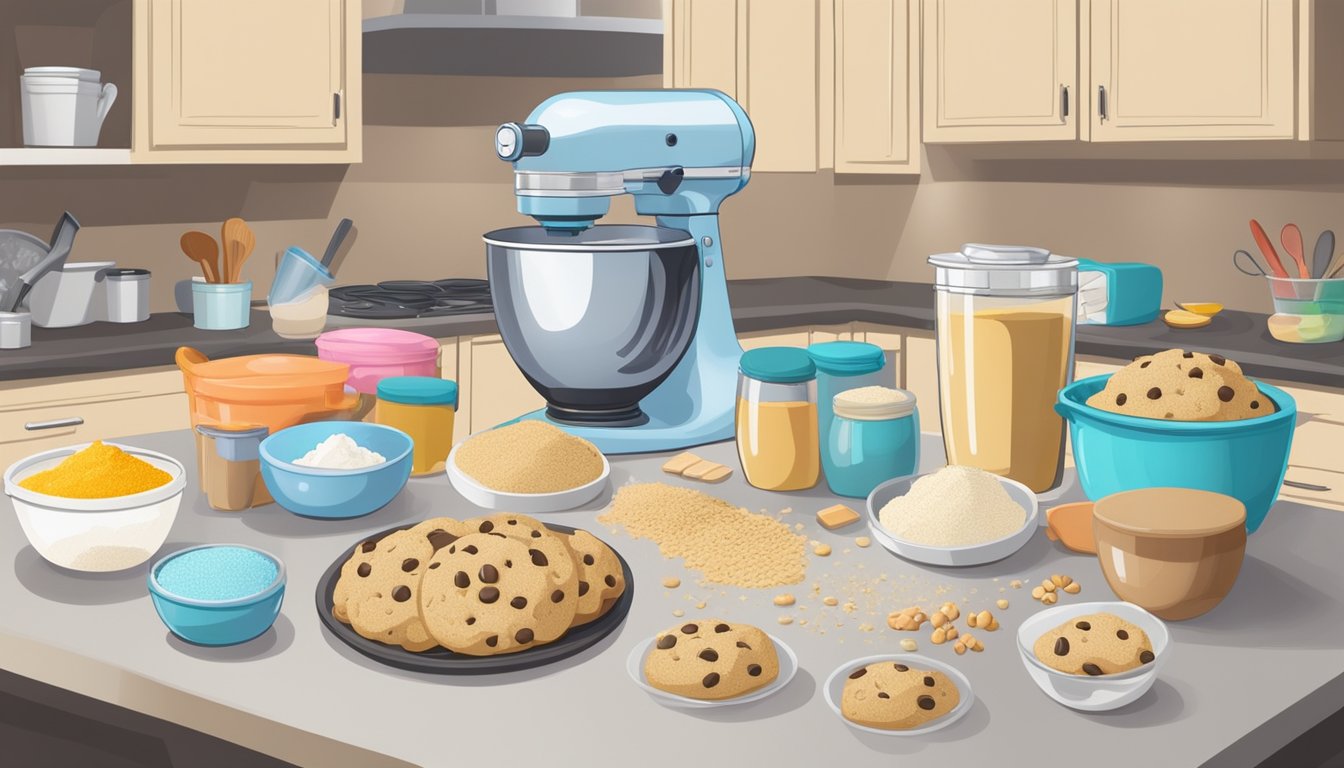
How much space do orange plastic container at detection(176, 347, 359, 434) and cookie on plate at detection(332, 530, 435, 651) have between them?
0.40 meters

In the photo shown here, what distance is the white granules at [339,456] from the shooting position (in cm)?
129

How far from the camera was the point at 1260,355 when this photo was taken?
279cm

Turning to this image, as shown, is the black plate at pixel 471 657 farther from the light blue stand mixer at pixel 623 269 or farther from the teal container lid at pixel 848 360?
the light blue stand mixer at pixel 623 269

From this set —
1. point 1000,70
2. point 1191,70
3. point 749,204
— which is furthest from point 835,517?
point 749,204

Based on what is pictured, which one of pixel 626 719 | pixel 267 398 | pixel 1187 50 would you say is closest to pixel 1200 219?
pixel 1187 50

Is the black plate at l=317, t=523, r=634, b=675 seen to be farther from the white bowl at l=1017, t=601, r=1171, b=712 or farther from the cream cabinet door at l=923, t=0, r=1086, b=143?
the cream cabinet door at l=923, t=0, r=1086, b=143

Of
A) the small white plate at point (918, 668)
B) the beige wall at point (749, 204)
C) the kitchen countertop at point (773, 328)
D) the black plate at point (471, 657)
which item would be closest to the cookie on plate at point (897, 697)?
the small white plate at point (918, 668)

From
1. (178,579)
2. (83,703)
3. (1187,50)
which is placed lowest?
(83,703)

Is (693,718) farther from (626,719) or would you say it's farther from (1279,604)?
(1279,604)

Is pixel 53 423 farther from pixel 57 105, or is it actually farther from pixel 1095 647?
pixel 1095 647

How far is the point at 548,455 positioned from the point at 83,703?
51 cm

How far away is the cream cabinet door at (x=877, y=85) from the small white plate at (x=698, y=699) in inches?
118

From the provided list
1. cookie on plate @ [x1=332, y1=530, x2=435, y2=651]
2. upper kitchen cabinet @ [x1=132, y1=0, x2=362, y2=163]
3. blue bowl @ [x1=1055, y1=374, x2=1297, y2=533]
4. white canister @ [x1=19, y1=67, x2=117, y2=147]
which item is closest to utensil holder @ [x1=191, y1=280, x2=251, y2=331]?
upper kitchen cabinet @ [x1=132, y1=0, x2=362, y2=163]

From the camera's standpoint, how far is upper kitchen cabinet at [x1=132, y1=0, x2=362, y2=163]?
9.77ft
